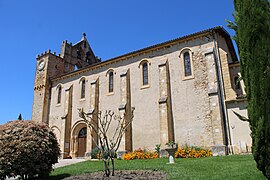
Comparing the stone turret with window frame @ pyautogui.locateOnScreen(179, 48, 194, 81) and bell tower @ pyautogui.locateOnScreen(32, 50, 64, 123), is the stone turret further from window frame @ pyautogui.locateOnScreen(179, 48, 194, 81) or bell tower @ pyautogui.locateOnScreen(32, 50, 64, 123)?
window frame @ pyautogui.locateOnScreen(179, 48, 194, 81)

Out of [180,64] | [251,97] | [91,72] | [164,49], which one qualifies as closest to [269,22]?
[251,97]

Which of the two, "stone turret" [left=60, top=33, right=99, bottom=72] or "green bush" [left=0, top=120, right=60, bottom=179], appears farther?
"stone turret" [left=60, top=33, right=99, bottom=72]

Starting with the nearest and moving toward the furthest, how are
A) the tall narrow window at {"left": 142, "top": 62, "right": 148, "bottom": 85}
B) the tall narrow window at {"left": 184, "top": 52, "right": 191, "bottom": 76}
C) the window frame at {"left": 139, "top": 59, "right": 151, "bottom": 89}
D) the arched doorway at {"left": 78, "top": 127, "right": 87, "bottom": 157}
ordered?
the tall narrow window at {"left": 184, "top": 52, "right": 191, "bottom": 76} < the window frame at {"left": 139, "top": 59, "right": 151, "bottom": 89} < the tall narrow window at {"left": 142, "top": 62, "right": 148, "bottom": 85} < the arched doorway at {"left": 78, "top": 127, "right": 87, "bottom": 157}

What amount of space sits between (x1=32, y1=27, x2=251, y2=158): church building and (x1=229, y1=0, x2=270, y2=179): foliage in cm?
962

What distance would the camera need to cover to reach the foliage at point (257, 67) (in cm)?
618

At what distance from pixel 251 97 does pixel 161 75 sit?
13.1m

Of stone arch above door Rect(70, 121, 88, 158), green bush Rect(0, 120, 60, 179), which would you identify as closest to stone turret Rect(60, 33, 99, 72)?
stone arch above door Rect(70, 121, 88, 158)

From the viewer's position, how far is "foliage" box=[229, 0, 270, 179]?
243 inches

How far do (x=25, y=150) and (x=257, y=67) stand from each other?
29.3 feet

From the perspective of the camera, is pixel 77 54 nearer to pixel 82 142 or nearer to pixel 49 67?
pixel 49 67

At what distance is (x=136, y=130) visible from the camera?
1984 centimetres

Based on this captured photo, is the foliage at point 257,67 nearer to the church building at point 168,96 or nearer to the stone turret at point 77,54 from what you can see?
the church building at point 168,96

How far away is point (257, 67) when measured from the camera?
643cm

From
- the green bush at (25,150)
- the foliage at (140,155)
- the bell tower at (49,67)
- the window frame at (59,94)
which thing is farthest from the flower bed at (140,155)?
the bell tower at (49,67)
